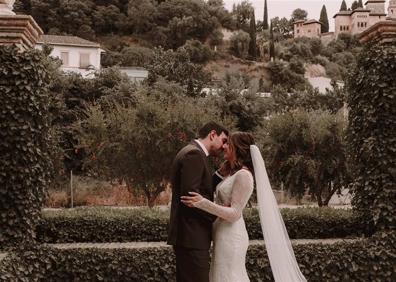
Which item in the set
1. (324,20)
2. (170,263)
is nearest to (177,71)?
(170,263)

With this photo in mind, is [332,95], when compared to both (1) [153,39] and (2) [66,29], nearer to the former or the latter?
(1) [153,39]

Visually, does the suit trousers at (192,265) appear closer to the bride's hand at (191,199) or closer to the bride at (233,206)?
the bride at (233,206)

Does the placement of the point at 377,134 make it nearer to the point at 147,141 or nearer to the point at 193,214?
the point at 193,214

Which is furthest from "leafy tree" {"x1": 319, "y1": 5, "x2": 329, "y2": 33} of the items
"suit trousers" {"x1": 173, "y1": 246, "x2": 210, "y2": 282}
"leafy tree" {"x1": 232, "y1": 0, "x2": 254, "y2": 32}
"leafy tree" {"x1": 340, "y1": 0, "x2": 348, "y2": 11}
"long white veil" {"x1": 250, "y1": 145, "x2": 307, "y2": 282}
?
"suit trousers" {"x1": 173, "y1": 246, "x2": 210, "y2": 282}

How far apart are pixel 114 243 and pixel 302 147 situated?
11.9 metres

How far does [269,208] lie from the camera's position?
6004 millimetres

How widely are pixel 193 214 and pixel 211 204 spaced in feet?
0.89

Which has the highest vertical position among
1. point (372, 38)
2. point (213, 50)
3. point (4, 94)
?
point (213, 50)

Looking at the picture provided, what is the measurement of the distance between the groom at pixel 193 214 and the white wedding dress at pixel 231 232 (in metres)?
0.16

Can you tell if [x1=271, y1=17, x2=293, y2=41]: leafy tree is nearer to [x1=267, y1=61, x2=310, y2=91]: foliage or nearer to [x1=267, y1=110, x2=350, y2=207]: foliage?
[x1=267, y1=61, x2=310, y2=91]: foliage

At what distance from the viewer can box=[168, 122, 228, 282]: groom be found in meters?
4.86

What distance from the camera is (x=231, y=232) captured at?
5.19m

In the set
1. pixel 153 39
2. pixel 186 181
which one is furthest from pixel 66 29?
pixel 186 181

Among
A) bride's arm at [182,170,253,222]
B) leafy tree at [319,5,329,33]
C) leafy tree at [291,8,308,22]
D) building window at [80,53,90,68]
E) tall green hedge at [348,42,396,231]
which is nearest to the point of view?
bride's arm at [182,170,253,222]
